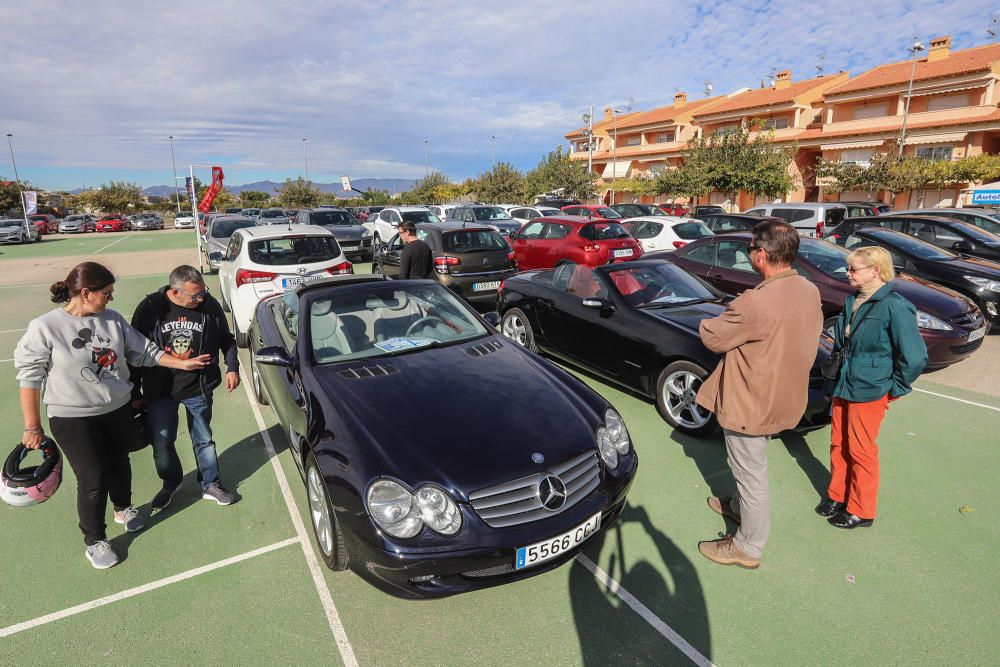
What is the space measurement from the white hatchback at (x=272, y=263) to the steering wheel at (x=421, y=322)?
369 cm

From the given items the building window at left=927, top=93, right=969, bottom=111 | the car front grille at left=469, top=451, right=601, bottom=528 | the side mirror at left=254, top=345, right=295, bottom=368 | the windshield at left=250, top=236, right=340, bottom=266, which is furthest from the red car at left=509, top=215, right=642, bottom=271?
the building window at left=927, top=93, right=969, bottom=111

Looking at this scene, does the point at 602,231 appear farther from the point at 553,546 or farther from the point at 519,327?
the point at 553,546

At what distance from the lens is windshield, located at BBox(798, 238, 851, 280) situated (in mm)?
6699

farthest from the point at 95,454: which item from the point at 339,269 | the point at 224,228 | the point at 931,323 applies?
the point at 224,228

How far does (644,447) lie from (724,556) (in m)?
1.44

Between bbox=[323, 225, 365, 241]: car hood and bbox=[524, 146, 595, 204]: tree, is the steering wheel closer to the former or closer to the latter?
bbox=[323, 225, 365, 241]: car hood

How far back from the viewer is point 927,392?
555 cm

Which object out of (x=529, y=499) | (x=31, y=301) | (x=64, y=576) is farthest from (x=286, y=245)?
(x=31, y=301)

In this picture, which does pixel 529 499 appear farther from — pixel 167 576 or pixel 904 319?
pixel 904 319

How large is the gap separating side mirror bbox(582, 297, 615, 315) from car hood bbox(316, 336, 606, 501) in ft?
5.68

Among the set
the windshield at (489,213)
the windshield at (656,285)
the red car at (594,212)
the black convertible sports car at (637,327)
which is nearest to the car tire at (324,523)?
the black convertible sports car at (637,327)

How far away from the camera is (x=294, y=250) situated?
753 centimetres

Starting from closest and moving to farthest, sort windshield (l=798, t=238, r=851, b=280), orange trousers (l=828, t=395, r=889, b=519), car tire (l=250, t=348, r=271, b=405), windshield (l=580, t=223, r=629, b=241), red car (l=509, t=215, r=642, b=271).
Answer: orange trousers (l=828, t=395, r=889, b=519) < car tire (l=250, t=348, r=271, b=405) < windshield (l=798, t=238, r=851, b=280) < red car (l=509, t=215, r=642, b=271) < windshield (l=580, t=223, r=629, b=241)

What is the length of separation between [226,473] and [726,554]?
11.8ft
